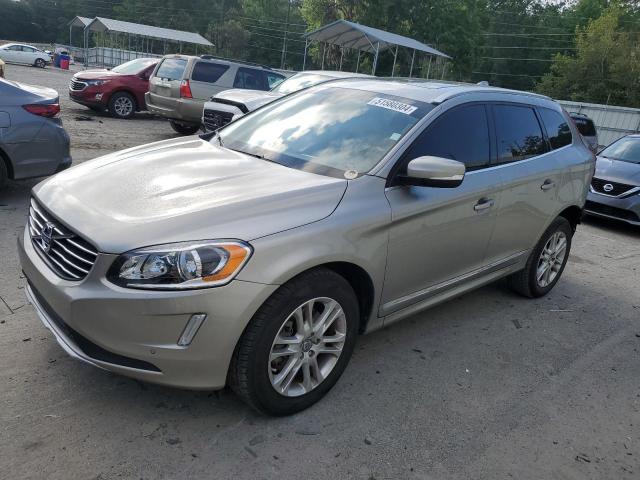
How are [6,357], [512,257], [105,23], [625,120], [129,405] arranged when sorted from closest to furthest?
[129,405]
[6,357]
[512,257]
[625,120]
[105,23]

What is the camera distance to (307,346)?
2912 mm

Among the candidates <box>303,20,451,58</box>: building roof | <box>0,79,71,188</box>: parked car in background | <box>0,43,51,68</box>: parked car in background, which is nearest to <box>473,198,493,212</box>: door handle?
<box>0,79,71,188</box>: parked car in background

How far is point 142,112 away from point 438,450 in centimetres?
1459

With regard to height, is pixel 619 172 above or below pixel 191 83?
below

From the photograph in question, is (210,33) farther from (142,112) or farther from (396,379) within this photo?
(396,379)

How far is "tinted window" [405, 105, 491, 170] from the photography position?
3.48 m

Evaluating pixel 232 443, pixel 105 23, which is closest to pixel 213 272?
pixel 232 443

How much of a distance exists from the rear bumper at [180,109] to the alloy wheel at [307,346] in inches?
401

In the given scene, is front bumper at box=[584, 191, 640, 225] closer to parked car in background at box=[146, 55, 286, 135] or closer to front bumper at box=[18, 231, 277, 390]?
parked car in background at box=[146, 55, 286, 135]

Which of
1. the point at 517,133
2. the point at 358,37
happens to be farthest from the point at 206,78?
the point at 358,37

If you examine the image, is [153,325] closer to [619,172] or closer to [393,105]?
[393,105]

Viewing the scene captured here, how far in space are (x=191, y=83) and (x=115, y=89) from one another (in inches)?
115

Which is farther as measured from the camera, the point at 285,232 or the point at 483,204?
the point at 483,204

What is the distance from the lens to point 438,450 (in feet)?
9.26
